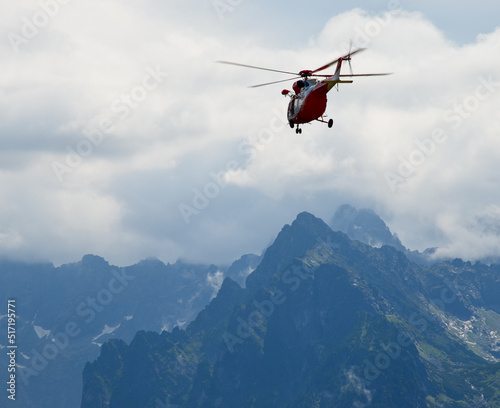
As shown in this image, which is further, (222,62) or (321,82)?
(321,82)

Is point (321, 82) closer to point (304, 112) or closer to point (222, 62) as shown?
point (304, 112)

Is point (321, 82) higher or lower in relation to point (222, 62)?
higher

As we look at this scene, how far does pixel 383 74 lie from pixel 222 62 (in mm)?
19656

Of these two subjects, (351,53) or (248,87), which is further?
(248,87)

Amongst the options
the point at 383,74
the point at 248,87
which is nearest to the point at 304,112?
the point at 248,87

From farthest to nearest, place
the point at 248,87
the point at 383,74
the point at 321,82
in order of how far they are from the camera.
Result: the point at 321,82 < the point at 248,87 < the point at 383,74

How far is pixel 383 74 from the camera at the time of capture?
261ft

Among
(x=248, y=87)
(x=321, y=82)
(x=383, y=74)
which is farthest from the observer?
(x=321, y=82)

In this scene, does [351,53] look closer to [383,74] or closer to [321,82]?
[383,74]

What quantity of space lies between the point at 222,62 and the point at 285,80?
Result: 16309 mm

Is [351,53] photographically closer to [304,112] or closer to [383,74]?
[383,74]

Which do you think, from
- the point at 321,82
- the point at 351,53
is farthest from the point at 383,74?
the point at 321,82

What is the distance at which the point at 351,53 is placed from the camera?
273 feet

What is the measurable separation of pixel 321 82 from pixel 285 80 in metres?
5.52
